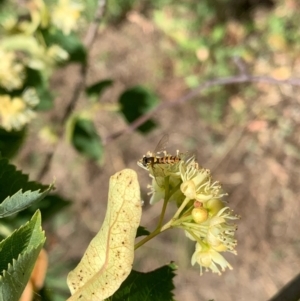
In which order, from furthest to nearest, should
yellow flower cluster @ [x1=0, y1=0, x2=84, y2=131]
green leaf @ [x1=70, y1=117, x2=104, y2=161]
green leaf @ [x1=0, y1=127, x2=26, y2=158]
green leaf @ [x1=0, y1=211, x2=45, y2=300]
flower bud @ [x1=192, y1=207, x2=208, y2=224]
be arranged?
1. green leaf @ [x1=70, y1=117, x2=104, y2=161]
2. yellow flower cluster @ [x1=0, y1=0, x2=84, y2=131]
3. green leaf @ [x1=0, y1=127, x2=26, y2=158]
4. flower bud @ [x1=192, y1=207, x2=208, y2=224]
5. green leaf @ [x1=0, y1=211, x2=45, y2=300]

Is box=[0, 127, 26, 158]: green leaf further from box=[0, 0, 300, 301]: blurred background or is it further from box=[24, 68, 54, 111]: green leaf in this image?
box=[0, 0, 300, 301]: blurred background

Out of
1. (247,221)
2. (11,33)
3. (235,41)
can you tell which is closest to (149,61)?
(235,41)

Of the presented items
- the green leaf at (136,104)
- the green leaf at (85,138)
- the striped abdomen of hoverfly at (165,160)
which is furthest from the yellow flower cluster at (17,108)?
the striped abdomen of hoverfly at (165,160)

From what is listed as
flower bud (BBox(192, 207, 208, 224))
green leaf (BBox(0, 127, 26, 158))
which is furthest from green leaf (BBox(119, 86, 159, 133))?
flower bud (BBox(192, 207, 208, 224))

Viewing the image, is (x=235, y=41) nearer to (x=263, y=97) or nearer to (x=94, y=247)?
(x=263, y=97)

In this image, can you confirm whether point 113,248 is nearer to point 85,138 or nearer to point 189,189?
point 189,189
